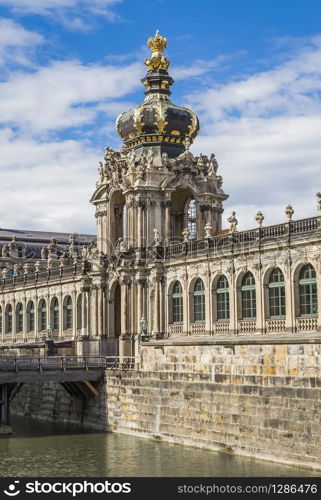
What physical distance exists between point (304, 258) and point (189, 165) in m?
19.7

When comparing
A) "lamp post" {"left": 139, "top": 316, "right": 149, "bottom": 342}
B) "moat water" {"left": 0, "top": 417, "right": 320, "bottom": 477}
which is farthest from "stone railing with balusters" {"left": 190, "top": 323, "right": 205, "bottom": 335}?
"moat water" {"left": 0, "top": 417, "right": 320, "bottom": 477}

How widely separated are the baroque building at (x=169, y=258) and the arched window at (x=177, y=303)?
0.24 ft

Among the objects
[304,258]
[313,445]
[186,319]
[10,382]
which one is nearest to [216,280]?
[186,319]

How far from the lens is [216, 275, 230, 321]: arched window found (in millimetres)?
59250

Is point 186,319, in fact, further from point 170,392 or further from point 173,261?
point 170,392

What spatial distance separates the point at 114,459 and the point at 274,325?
13.7 m

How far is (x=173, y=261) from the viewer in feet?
212

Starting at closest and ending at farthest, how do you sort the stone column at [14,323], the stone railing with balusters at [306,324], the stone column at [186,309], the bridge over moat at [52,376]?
the stone railing with balusters at [306,324], the bridge over moat at [52,376], the stone column at [186,309], the stone column at [14,323]

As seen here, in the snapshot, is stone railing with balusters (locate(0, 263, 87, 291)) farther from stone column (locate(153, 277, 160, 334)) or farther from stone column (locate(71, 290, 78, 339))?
stone column (locate(153, 277, 160, 334))

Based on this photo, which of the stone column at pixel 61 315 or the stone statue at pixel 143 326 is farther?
the stone column at pixel 61 315

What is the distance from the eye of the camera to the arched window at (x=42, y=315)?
283 ft

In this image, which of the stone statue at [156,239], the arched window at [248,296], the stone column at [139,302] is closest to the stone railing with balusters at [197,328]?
the arched window at [248,296]

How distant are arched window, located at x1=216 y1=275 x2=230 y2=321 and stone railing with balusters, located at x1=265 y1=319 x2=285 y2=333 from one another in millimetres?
4419

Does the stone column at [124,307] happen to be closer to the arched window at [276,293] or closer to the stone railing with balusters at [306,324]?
the arched window at [276,293]
